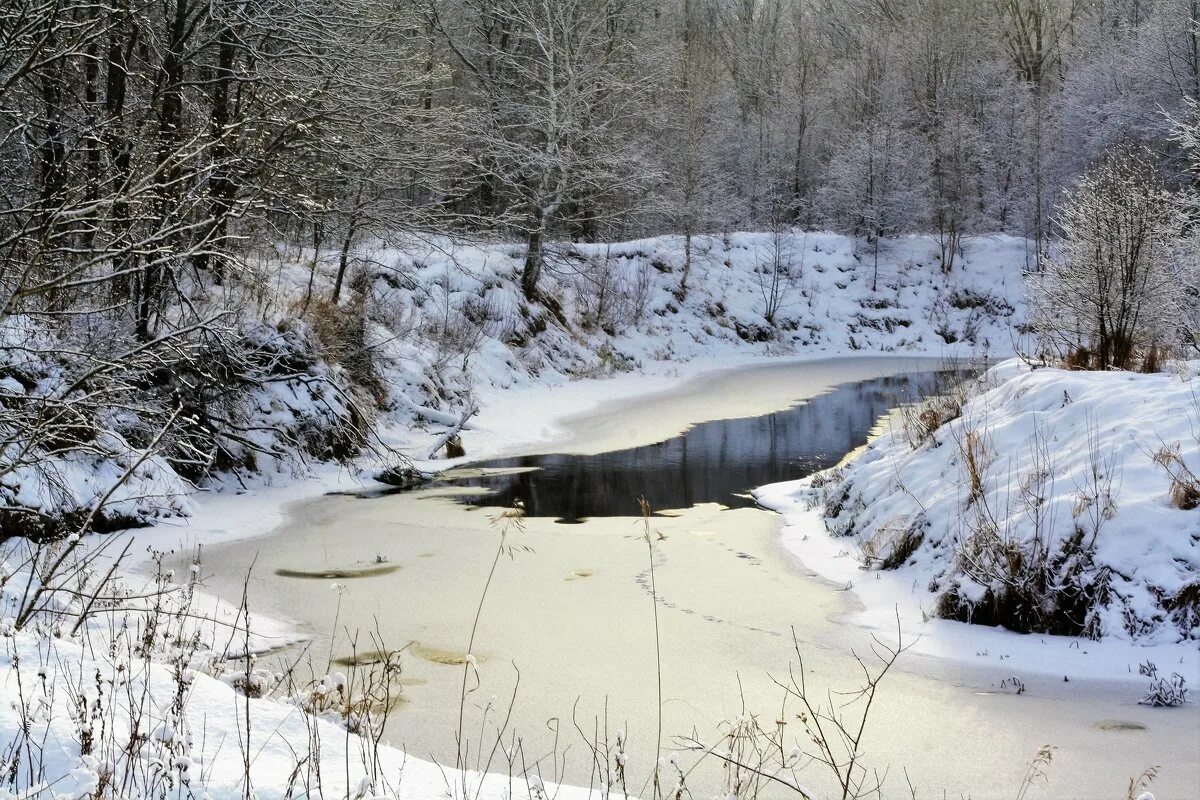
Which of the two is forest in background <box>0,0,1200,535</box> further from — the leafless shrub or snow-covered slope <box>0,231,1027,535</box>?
the leafless shrub

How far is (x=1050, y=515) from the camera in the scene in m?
7.26

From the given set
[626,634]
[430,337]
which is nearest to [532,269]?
[430,337]

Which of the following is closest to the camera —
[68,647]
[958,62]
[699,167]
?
[68,647]

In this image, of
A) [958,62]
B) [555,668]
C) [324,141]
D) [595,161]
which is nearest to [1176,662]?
[555,668]

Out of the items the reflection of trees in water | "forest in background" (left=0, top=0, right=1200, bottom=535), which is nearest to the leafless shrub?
"forest in background" (left=0, top=0, right=1200, bottom=535)

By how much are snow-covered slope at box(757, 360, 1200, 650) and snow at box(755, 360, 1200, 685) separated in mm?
13

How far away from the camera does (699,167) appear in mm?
32094

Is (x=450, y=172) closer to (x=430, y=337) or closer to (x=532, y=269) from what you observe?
(x=532, y=269)

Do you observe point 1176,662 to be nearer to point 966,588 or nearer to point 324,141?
point 966,588

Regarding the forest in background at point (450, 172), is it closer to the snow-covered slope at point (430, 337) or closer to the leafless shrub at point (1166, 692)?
the snow-covered slope at point (430, 337)

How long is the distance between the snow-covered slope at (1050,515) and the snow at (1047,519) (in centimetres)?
1

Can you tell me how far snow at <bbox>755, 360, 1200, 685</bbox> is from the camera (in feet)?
21.7

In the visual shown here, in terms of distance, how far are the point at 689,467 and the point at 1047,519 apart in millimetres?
7038

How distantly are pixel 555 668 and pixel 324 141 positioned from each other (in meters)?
9.39
